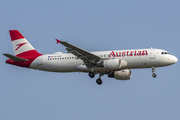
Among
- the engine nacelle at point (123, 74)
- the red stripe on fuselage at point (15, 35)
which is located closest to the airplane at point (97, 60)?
the engine nacelle at point (123, 74)

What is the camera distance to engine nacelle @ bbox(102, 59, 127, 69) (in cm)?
5050

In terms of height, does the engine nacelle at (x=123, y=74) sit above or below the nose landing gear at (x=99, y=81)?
above

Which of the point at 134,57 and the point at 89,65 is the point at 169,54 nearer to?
the point at 134,57

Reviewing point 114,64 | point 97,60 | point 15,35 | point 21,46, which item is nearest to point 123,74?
point 114,64

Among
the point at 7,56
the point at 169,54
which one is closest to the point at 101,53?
the point at 169,54

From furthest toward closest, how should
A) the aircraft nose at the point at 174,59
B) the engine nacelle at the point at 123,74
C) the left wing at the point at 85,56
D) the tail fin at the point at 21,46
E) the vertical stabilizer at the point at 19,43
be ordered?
the vertical stabilizer at the point at 19,43 → the tail fin at the point at 21,46 → the engine nacelle at the point at 123,74 → the aircraft nose at the point at 174,59 → the left wing at the point at 85,56

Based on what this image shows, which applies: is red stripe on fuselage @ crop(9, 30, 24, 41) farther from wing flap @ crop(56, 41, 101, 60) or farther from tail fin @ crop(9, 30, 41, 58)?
wing flap @ crop(56, 41, 101, 60)

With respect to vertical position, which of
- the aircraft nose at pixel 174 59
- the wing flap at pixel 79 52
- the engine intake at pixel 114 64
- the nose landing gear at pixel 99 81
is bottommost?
the nose landing gear at pixel 99 81

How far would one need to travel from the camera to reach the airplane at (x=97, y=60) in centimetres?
5122

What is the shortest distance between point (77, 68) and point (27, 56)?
930 cm

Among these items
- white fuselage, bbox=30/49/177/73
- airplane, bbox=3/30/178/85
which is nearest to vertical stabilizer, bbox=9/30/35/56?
airplane, bbox=3/30/178/85

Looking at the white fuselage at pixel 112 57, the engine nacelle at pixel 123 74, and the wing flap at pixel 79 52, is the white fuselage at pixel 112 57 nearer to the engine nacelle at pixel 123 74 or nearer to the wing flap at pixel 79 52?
the wing flap at pixel 79 52

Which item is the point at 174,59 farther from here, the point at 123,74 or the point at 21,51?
the point at 21,51

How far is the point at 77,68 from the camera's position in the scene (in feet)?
175
